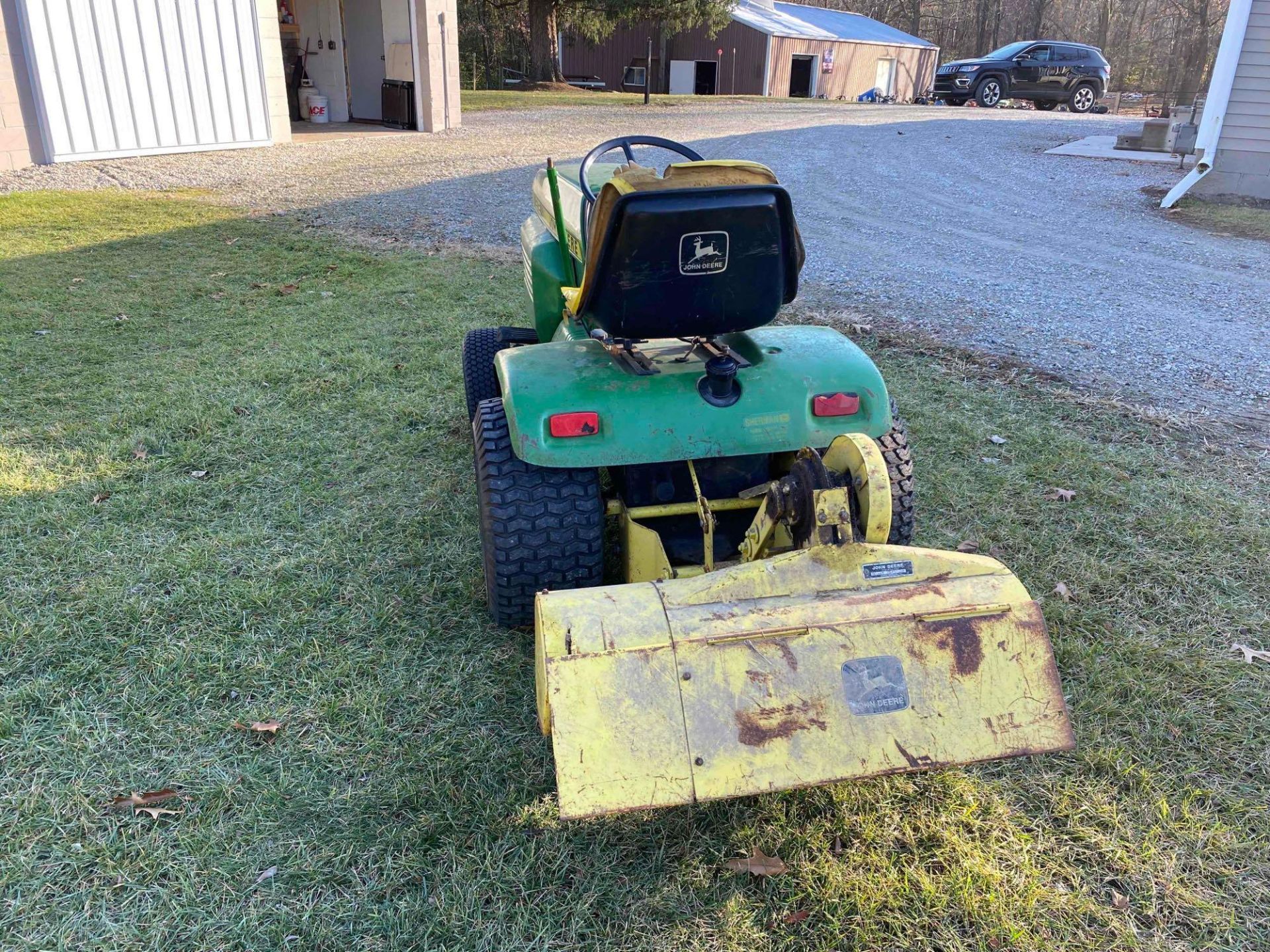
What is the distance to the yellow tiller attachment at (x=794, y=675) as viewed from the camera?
186cm

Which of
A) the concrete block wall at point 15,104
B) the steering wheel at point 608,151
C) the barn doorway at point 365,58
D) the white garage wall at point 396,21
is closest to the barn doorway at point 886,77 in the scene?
the barn doorway at point 365,58

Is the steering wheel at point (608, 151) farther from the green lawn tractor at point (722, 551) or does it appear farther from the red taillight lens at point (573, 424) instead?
the red taillight lens at point (573, 424)

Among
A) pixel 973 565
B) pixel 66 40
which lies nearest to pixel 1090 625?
pixel 973 565

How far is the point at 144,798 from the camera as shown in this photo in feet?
7.34

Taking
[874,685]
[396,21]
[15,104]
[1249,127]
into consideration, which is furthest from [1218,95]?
[15,104]

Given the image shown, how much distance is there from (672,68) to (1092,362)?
29691 mm

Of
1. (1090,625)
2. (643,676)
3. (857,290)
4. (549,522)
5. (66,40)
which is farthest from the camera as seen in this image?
(66,40)

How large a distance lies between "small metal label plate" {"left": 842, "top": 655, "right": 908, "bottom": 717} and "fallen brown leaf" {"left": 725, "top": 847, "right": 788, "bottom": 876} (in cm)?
44

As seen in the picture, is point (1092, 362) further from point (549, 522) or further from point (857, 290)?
Answer: point (549, 522)

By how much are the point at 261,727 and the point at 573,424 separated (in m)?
1.19

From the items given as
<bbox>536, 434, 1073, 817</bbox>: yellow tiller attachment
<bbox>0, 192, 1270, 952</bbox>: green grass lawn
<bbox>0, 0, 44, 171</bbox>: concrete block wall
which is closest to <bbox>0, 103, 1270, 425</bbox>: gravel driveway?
<bbox>0, 0, 44, 171</bbox>: concrete block wall

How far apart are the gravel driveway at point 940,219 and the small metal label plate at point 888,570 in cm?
348

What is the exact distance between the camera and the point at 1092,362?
5.41 meters

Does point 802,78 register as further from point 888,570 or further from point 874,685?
point 874,685
